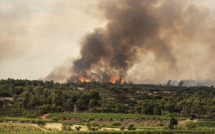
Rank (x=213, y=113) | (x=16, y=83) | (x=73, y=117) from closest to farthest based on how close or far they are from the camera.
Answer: (x=73, y=117) → (x=213, y=113) → (x=16, y=83)

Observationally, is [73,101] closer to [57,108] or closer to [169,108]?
[57,108]

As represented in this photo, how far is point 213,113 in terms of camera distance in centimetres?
8356

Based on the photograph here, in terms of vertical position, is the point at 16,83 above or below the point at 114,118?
above

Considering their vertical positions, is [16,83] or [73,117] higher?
[16,83]

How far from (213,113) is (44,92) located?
83596 mm

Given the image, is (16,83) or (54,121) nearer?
(54,121)

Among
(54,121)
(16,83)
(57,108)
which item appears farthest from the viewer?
(16,83)

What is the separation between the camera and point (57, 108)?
90.2 meters

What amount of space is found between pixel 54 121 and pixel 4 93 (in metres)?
60.5

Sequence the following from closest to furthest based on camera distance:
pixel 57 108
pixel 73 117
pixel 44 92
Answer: pixel 73 117 < pixel 57 108 < pixel 44 92

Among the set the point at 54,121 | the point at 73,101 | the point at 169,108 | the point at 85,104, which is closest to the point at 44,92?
the point at 73,101

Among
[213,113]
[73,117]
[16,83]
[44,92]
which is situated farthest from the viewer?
[16,83]

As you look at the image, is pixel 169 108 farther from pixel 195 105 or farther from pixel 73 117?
pixel 73 117

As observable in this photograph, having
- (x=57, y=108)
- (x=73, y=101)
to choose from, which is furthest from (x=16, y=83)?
(x=57, y=108)
